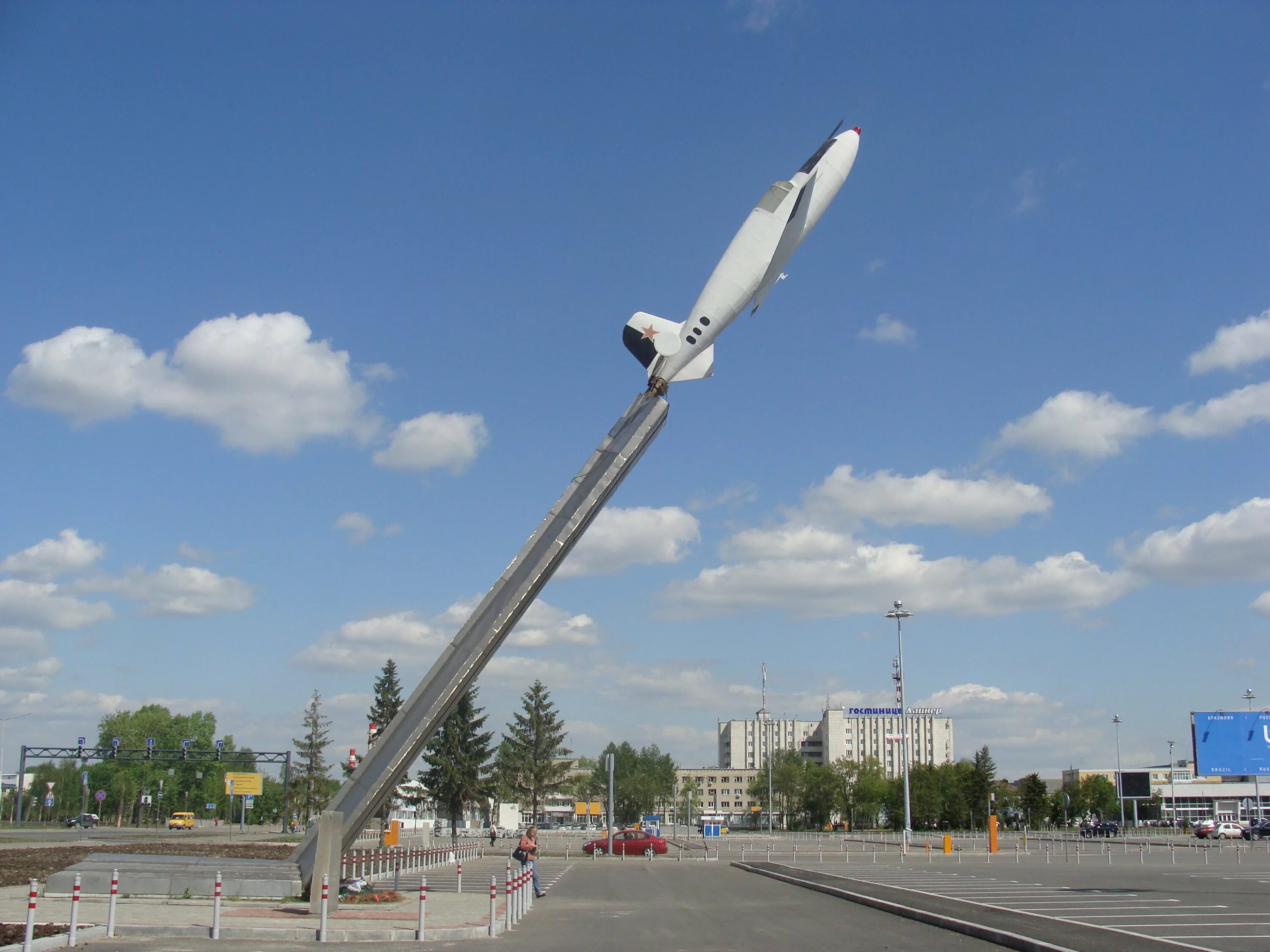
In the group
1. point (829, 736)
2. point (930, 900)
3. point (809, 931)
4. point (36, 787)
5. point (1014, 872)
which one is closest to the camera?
point (809, 931)

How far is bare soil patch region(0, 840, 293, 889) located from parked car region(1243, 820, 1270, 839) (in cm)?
5685

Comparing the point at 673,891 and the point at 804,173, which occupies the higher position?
the point at 804,173

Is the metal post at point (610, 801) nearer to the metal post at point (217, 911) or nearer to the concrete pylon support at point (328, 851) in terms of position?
the concrete pylon support at point (328, 851)

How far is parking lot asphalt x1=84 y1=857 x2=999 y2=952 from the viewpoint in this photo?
45.7ft

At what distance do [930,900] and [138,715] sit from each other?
115 meters

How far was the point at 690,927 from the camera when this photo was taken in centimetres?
1650

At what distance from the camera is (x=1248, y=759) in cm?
5153

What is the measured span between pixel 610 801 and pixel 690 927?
2014 cm

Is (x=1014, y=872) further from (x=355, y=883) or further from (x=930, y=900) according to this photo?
(x=355, y=883)

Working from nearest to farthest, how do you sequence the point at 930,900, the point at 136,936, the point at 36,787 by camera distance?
the point at 136,936 → the point at 930,900 → the point at 36,787

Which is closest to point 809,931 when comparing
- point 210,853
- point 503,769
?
point 210,853

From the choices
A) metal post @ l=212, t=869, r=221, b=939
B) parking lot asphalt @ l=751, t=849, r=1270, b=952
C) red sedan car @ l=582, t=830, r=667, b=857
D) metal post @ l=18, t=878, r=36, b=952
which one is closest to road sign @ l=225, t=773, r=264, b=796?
red sedan car @ l=582, t=830, r=667, b=857

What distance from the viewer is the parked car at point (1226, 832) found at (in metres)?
64.7

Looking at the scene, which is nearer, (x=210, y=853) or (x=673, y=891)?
(x=673, y=891)
